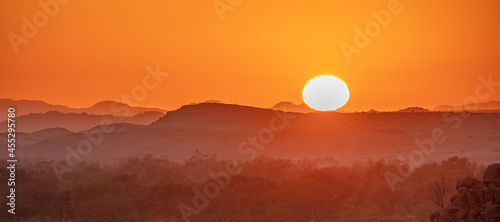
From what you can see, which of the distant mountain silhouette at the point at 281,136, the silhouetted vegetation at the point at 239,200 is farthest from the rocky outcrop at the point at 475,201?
the distant mountain silhouette at the point at 281,136

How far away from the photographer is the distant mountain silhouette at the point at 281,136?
394ft

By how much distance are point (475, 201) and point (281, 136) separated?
365 ft

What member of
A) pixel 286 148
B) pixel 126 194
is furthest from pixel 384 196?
pixel 286 148

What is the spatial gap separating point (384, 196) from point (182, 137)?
99.4 meters

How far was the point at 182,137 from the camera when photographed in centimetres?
13838

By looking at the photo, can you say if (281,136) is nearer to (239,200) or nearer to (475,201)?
(239,200)

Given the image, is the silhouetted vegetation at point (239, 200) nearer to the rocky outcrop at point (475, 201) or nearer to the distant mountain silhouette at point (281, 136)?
the rocky outcrop at point (475, 201)

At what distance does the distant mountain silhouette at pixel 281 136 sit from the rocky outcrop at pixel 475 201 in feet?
250

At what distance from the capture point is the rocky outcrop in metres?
24.4

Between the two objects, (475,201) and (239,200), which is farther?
(239,200)

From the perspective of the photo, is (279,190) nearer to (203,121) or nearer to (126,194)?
(126,194)

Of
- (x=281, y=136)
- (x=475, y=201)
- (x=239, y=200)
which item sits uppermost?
(x=281, y=136)

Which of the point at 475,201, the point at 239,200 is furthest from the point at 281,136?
the point at 475,201

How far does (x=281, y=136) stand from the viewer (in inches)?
5379
